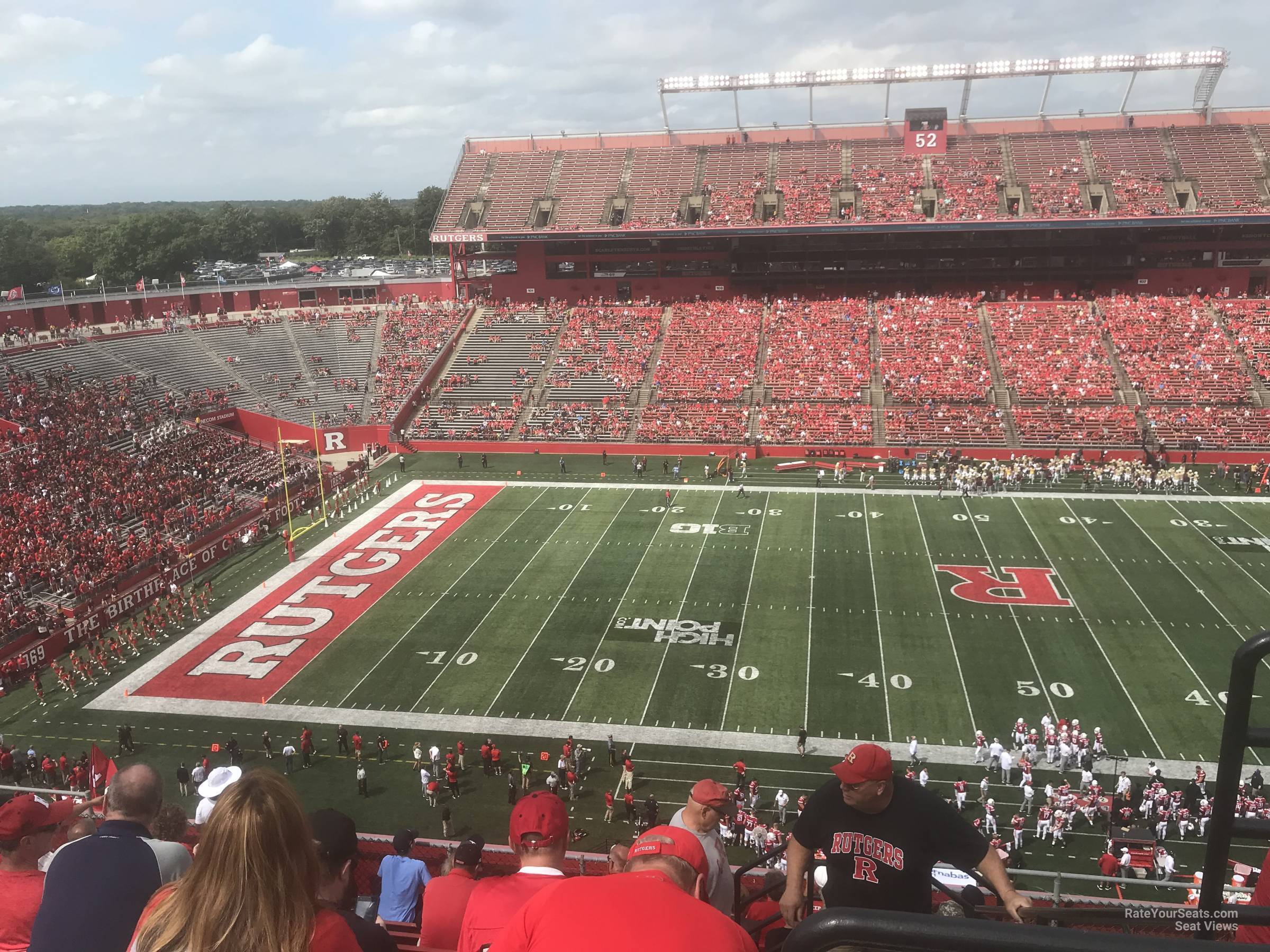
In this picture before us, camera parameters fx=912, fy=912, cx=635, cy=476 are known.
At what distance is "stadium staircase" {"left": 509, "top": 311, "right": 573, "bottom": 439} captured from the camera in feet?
162

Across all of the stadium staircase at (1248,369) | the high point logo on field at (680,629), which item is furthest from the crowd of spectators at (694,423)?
the stadium staircase at (1248,369)

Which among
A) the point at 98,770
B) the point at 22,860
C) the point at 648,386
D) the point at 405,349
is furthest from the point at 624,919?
the point at 405,349

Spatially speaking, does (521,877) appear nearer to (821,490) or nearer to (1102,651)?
(1102,651)

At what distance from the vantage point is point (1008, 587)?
29.0 meters

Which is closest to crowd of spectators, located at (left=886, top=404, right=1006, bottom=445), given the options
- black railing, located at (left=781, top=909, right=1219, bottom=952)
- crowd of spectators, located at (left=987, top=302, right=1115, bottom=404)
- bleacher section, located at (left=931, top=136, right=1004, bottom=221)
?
crowd of spectators, located at (left=987, top=302, right=1115, bottom=404)

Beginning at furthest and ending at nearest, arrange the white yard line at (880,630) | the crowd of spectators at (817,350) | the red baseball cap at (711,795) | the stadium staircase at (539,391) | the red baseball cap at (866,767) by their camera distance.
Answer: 1. the stadium staircase at (539,391)
2. the crowd of spectators at (817,350)
3. the white yard line at (880,630)
4. the red baseball cap at (711,795)
5. the red baseball cap at (866,767)

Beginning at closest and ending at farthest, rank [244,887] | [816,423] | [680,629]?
[244,887] → [680,629] → [816,423]

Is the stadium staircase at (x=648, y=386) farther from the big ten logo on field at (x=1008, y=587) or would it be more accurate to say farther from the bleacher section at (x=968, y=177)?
the big ten logo on field at (x=1008, y=587)

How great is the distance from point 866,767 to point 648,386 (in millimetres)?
46799

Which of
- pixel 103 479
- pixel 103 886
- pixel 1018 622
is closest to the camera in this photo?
pixel 103 886

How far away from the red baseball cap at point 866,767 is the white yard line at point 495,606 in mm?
20186

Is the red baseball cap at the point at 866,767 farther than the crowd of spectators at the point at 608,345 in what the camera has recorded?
No

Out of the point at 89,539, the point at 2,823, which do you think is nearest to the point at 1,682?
the point at 89,539

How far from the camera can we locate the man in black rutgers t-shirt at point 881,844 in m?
4.73
